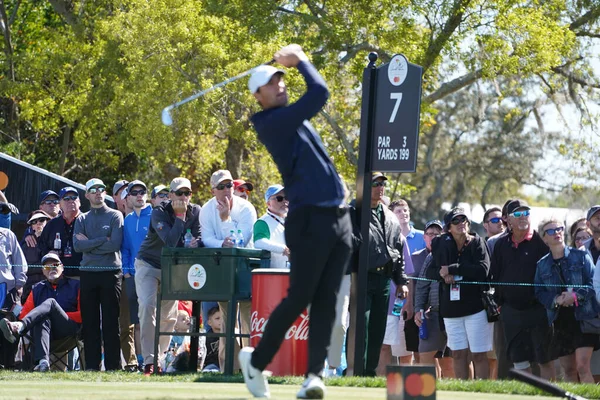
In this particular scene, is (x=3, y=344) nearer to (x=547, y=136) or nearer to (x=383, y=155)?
(x=383, y=155)

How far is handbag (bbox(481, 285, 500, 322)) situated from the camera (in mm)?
11727

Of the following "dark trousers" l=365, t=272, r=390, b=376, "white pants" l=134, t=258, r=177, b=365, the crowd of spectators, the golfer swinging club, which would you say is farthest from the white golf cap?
"white pants" l=134, t=258, r=177, b=365

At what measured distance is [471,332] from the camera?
38.4 ft

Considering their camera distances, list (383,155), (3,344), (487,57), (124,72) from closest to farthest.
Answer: (383,155)
(3,344)
(487,57)
(124,72)

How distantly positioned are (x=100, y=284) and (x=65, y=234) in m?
1.14

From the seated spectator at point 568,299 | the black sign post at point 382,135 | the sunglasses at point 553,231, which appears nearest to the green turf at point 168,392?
the black sign post at point 382,135

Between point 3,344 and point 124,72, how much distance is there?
16.2 m

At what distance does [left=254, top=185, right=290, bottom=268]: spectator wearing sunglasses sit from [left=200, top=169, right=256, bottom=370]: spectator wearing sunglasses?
26cm

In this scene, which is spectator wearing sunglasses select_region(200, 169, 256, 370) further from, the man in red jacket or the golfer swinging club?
the golfer swinging club

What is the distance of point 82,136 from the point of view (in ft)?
102

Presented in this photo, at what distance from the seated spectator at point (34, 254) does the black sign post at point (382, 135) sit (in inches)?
224

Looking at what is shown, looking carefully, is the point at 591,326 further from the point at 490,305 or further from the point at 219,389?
the point at 219,389

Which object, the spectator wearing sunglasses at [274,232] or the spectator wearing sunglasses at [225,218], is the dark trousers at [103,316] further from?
the spectator wearing sunglasses at [274,232]

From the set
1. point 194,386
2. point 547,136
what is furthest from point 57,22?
point 194,386
